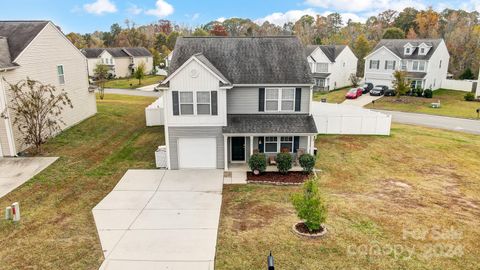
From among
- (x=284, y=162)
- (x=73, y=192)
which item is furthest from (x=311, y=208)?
(x=73, y=192)

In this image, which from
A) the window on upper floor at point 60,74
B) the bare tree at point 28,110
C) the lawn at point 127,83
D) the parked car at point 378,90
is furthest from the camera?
the lawn at point 127,83

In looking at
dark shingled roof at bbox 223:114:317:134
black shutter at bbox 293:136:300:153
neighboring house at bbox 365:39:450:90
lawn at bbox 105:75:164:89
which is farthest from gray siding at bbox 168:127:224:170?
lawn at bbox 105:75:164:89

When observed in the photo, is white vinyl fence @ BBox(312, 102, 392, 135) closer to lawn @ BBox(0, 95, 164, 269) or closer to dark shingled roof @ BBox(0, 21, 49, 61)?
lawn @ BBox(0, 95, 164, 269)

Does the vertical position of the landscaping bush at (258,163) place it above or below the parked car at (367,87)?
below

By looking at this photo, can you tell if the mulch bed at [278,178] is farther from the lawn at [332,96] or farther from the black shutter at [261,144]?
the lawn at [332,96]

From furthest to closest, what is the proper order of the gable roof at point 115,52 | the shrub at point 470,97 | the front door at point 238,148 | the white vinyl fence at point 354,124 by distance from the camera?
1. the gable roof at point 115,52
2. the shrub at point 470,97
3. the white vinyl fence at point 354,124
4. the front door at point 238,148

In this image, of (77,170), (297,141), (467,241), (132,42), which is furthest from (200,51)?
(132,42)

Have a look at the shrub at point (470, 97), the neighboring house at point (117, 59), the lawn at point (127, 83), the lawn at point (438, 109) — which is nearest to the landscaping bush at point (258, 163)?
the lawn at point (438, 109)
